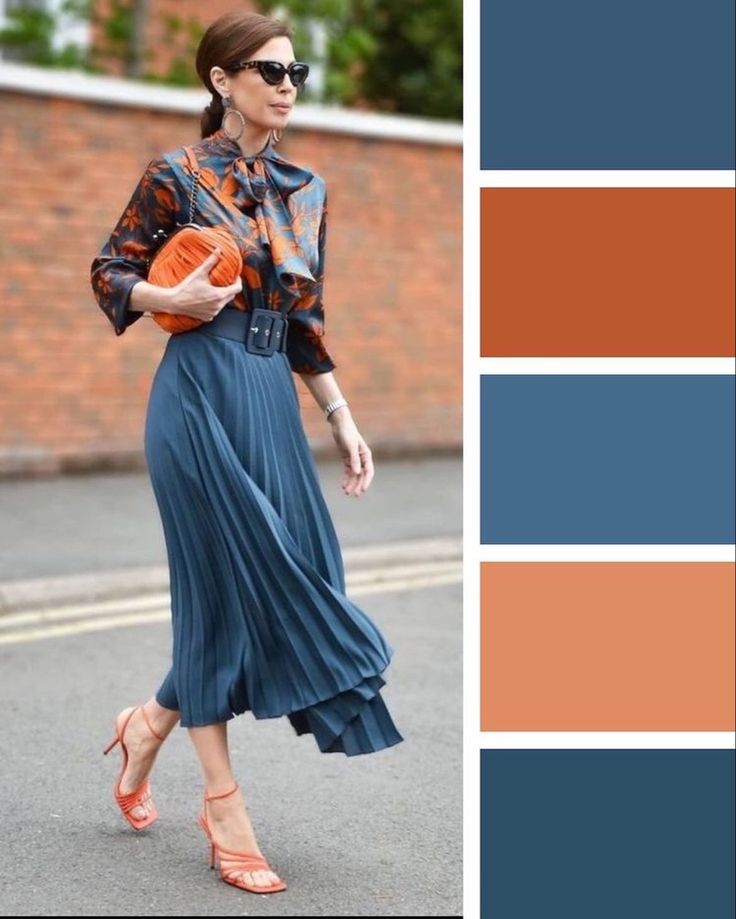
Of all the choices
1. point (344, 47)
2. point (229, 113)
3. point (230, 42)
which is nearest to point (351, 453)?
point (229, 113)

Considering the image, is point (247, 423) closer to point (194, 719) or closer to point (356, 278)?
point (194, 719)

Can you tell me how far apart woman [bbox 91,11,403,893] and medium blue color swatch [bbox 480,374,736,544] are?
1043mm

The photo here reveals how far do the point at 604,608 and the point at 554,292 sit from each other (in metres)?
0.51

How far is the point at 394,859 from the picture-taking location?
4215 millimetres

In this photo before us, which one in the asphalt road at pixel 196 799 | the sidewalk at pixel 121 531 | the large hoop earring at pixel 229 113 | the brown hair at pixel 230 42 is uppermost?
the brown hair at pixel 230 42

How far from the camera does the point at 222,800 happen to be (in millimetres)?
3871

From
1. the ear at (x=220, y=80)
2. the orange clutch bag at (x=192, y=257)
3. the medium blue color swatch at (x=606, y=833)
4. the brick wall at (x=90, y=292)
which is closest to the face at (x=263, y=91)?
the ear at (x=220, y=80)

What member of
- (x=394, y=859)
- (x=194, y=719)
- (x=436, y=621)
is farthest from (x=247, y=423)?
(x=436, y=621)

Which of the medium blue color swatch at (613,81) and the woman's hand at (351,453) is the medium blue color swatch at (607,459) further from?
the woman's hand at (351,453)

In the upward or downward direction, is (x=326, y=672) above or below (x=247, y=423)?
below

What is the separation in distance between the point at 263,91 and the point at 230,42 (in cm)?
15

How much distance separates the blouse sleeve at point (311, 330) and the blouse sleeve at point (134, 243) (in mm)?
342

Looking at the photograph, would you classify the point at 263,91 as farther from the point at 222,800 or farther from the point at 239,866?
the point at 239,866

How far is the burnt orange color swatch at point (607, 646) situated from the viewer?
276 cm
